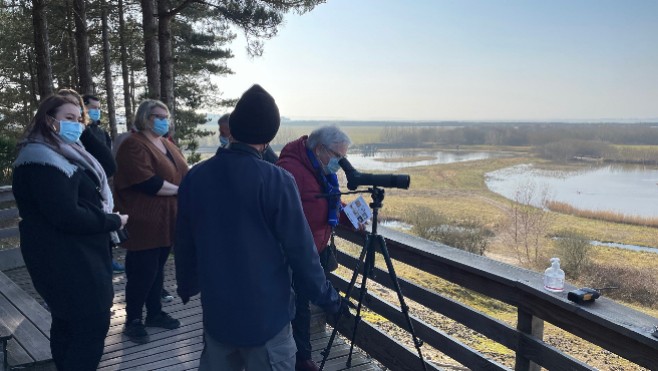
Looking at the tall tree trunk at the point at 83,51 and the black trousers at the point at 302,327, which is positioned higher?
the tall tree trunk at the point at 83,51

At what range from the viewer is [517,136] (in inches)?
6201

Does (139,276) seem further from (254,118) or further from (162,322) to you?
(254,118)

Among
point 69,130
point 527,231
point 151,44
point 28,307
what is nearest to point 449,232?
point 527,231

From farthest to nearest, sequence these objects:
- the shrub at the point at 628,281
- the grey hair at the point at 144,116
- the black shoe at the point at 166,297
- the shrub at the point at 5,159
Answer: the shrub at the point at 628,281 < the shrub at the point at 5,159 < the black shoe at the point at 166,297 < the grey hair at the point at 144,116

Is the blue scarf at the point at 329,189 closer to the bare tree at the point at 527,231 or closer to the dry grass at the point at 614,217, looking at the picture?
the bare tree at the point at 527,231

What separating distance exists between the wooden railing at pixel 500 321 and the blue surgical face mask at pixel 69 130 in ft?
6.12


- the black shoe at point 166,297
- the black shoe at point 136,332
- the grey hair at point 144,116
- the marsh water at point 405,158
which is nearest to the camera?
the grey hair at point 144,116

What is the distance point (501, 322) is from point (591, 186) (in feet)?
266

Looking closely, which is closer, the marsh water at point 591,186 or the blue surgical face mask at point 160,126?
the blue surgical face mask at point 160,126

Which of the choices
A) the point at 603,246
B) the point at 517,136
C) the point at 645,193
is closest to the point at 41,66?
the point at 603,246

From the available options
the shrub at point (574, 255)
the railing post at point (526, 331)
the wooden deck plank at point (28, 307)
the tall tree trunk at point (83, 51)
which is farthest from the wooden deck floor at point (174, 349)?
the shrub at point (574, 255)

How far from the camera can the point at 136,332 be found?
3484 mm

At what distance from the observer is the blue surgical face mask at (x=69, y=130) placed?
2.28m

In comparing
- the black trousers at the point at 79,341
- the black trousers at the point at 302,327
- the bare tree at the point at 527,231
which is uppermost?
the black trousers at the point at 79,341
